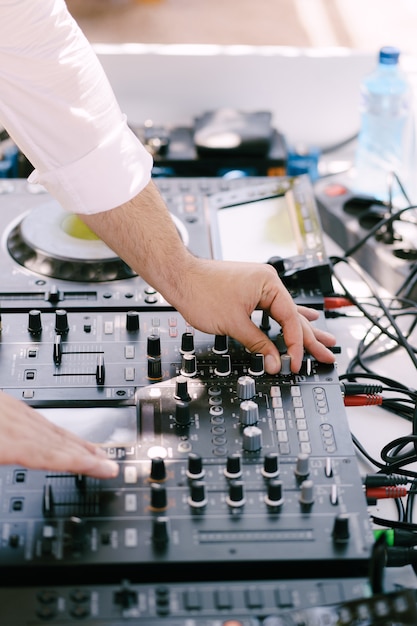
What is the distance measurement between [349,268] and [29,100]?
705 mm

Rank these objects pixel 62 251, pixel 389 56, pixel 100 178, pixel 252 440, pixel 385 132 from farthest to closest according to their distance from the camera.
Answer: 1. pixel 385 132
2. pixel 389 56
3. pixel 62 251
4. pixel 100 178
5. pixel 252 440

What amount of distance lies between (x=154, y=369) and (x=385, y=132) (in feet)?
3.39

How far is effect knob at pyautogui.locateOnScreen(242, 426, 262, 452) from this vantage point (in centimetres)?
97

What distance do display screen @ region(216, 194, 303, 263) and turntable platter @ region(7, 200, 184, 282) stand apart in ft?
0.26

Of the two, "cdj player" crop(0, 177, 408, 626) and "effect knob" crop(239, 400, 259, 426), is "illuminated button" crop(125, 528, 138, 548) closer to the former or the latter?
"cdj player" crop(0, 177, 408, 626)

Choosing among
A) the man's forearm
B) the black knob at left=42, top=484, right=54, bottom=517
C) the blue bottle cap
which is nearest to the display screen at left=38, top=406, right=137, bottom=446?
the black knob at left=42, top=484, right=54, bottom=517

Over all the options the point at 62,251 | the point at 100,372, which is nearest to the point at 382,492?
the point at 100,372

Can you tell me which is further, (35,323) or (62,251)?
(62,251)

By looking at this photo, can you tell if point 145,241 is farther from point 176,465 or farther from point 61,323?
point 176,465

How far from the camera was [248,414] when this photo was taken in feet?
3.31

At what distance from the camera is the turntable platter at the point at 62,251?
1.32 metres

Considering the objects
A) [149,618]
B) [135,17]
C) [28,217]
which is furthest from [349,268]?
[135,17]

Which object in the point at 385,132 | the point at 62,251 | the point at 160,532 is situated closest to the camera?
the point at 160,532

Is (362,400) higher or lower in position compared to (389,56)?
lower
